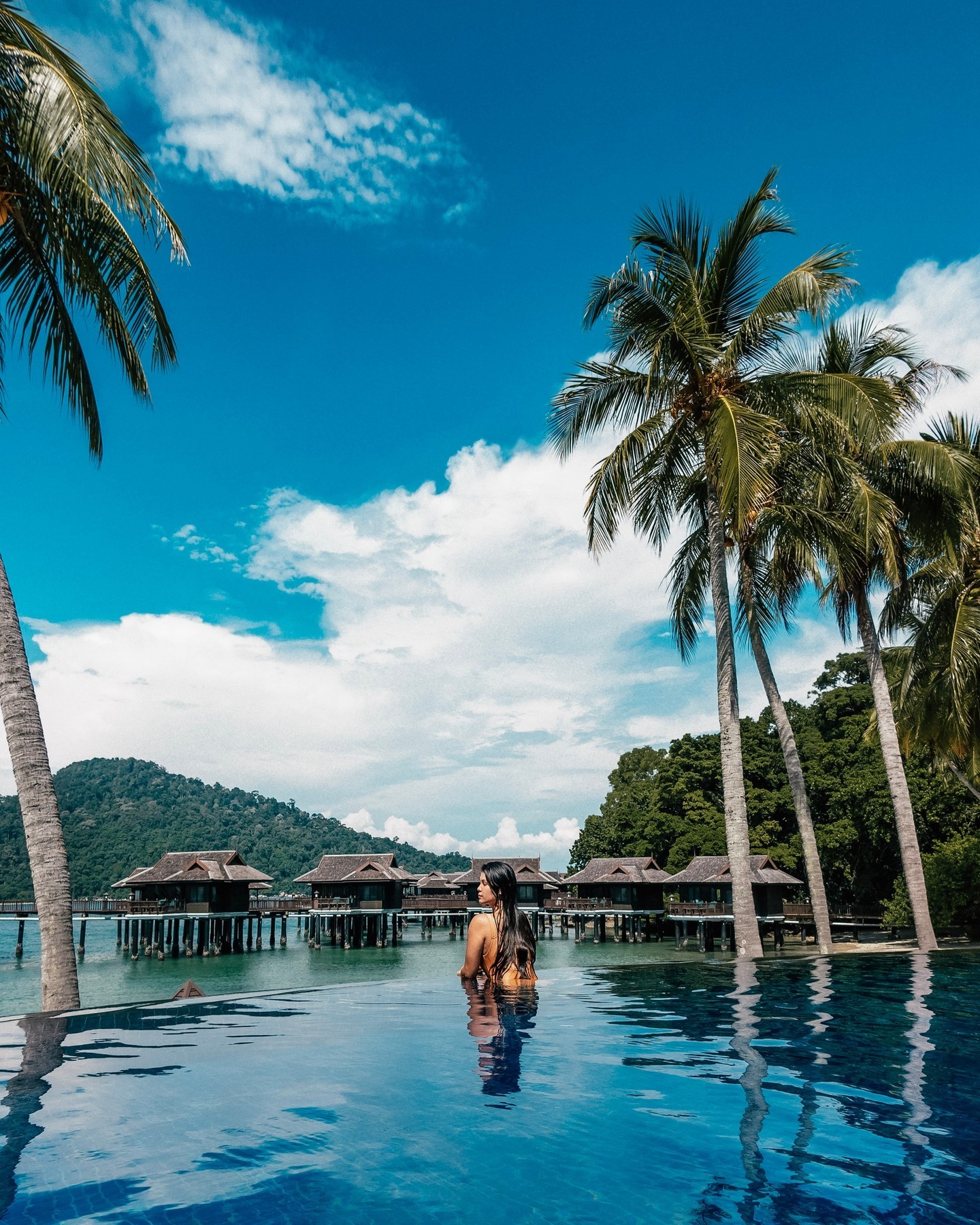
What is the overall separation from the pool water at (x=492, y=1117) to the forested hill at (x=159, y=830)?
307 feet

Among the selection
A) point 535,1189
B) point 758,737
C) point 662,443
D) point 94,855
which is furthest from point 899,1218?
point 94,855

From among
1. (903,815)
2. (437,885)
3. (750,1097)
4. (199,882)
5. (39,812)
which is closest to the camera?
(750,1097)

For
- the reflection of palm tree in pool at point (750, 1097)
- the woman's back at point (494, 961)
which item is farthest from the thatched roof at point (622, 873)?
the woman's back at point (494, 961)

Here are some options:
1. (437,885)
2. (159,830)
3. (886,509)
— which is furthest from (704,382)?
(159,830)

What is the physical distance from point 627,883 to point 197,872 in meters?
24.1

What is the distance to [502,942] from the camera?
283 inches

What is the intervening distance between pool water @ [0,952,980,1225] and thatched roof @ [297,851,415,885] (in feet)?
157

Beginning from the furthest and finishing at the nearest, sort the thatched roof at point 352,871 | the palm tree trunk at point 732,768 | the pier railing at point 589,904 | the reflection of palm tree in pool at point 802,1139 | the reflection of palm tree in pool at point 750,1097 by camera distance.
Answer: the thatched roof at point 352,871
the pier railing at point 589,904
the palm tree trunk at point 732,768
the reflection of palm tree in pool at point 750,1097
the reflection of palm tree in pool at point 802,1139

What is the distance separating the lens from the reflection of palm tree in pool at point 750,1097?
9.96 feet

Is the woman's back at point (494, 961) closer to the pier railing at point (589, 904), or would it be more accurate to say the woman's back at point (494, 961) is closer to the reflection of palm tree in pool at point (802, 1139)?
the reflection of palm tree in pool at point (802, 1139)

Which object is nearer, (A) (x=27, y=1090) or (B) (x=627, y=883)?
(A) (x=27, y=1090)

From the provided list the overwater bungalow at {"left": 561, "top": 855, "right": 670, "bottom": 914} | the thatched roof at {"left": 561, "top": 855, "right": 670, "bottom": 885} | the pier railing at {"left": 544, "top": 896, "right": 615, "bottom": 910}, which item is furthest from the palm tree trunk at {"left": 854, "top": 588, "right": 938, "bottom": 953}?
the pier railing at {"left": 544, "top": 896, "right": 615, "bottom": 910}

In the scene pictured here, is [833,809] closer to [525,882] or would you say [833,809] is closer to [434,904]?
[525,882]

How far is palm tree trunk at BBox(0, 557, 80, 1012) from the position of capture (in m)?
8.39
